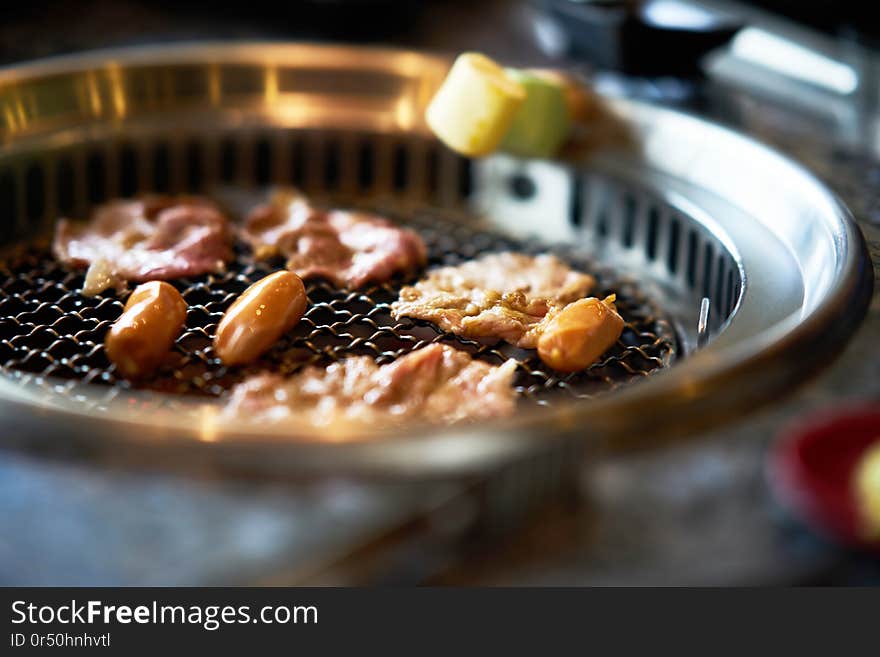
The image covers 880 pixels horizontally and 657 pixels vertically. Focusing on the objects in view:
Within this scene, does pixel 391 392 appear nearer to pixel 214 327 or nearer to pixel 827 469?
pixel 214 327

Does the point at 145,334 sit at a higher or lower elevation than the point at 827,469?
lower

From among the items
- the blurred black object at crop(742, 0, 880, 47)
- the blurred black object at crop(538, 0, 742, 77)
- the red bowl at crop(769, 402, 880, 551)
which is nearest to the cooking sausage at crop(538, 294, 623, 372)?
the red bowl at crop(769, 402, 880, 551)

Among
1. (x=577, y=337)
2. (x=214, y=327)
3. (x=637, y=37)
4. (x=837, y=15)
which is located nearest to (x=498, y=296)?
(x=577, y=337)

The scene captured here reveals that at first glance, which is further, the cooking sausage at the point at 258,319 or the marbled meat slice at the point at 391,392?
the cooking sausage at the point at 258,319

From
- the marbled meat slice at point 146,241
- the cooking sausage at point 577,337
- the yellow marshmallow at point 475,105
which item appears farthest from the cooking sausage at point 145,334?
the yellow marshmallow at point 475,105

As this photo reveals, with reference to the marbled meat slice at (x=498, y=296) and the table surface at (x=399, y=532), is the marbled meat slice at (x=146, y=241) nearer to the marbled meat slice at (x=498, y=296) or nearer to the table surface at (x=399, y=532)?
the marbled meat slice at (x=498, y=296)

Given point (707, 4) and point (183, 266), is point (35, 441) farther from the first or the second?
point (707, 4)
